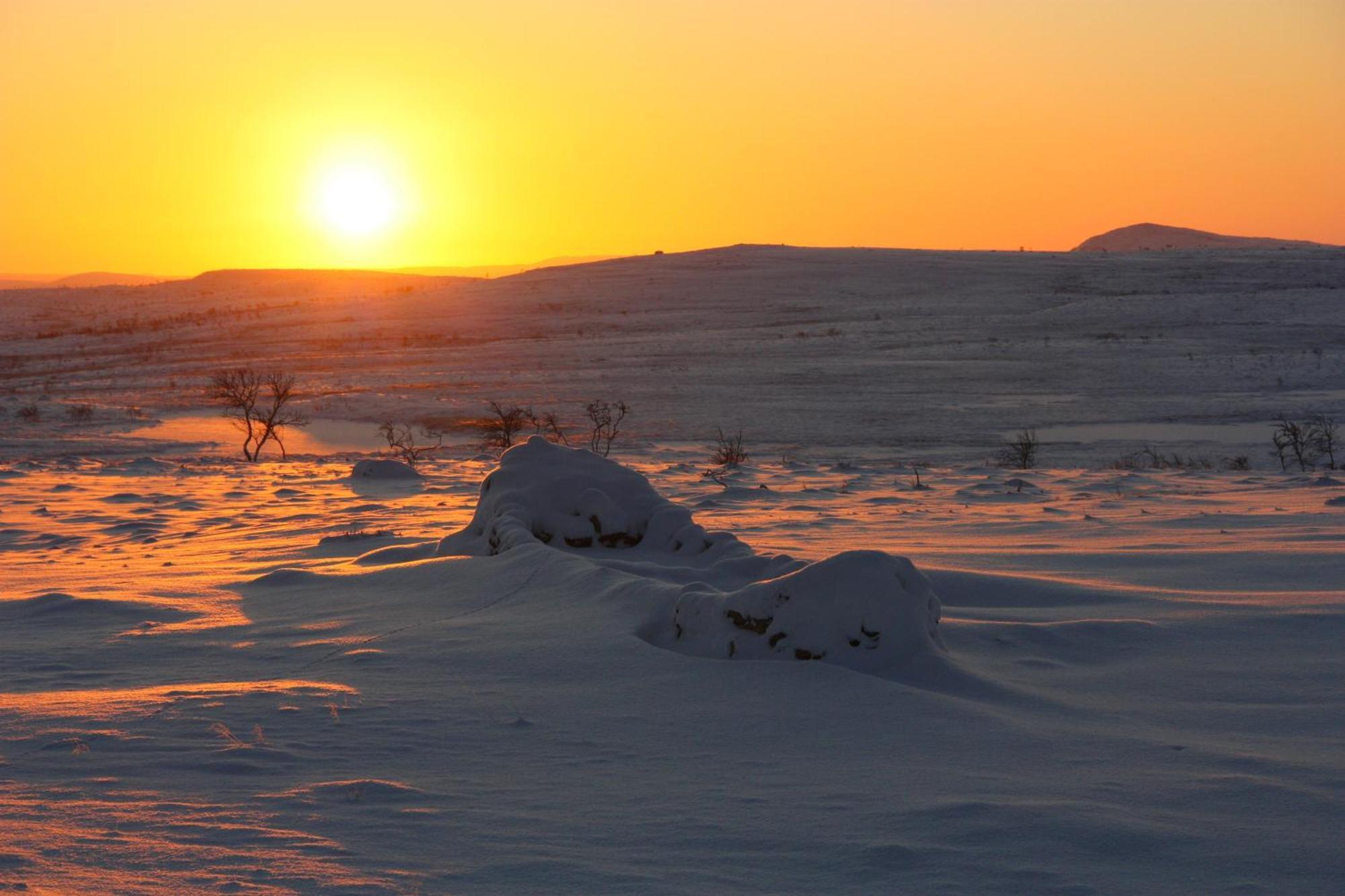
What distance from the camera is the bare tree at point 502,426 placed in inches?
570

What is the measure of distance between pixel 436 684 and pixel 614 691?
0.51 m

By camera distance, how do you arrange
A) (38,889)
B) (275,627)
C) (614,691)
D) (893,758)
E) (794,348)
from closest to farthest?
(38,889) → (893,758) → (614,691) → (275,627) → (794,348)

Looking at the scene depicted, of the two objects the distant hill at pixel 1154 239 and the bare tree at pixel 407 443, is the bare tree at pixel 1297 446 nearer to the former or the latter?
the bare tree at pixel 407 443

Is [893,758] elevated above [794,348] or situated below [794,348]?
below

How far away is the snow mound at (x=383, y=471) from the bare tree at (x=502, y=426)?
3.00 meters

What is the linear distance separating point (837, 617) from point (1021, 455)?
32.3 feet

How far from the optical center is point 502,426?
15773mm

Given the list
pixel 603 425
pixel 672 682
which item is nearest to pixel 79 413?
pixel 603 425

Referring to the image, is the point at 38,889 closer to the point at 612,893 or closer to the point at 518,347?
the point at 612,893

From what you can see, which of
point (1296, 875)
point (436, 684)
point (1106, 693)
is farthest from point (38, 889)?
point (1106, 693)

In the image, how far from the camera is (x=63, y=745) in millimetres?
2844

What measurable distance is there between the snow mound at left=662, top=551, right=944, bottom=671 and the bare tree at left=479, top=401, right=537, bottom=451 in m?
9.95

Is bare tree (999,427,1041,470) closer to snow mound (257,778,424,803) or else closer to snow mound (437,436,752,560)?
snow mound (437,436,752,560)

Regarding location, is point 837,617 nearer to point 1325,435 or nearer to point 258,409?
point 1325,435
